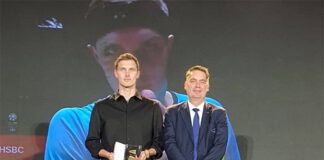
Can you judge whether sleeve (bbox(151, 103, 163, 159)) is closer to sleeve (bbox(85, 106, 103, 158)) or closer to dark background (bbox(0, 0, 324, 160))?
sleeve (bbox(85, 106, 103, 158))

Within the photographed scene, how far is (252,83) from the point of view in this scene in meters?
4.09

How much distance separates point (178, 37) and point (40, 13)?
158cm

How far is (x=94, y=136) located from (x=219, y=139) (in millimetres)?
943

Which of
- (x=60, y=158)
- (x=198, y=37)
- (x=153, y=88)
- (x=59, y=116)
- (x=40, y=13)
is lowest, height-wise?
(x=60, y=158)

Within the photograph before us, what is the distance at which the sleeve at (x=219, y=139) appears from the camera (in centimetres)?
280

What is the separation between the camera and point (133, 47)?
4.13 m

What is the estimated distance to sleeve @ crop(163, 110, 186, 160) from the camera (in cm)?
278

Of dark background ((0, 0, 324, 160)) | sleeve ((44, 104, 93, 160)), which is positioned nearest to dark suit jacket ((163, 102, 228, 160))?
dark background ((0, 0, 324, 160))

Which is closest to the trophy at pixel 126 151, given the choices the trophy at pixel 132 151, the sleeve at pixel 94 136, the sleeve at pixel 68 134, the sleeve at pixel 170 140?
the trophy at pixel 132 151

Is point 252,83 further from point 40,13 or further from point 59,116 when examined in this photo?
point 40,13

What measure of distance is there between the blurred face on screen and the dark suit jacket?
125cm

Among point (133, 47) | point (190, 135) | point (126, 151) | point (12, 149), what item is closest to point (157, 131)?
point (190, 135)

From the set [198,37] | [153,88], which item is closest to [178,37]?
[198,37]

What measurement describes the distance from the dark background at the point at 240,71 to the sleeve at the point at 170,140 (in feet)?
3.95
